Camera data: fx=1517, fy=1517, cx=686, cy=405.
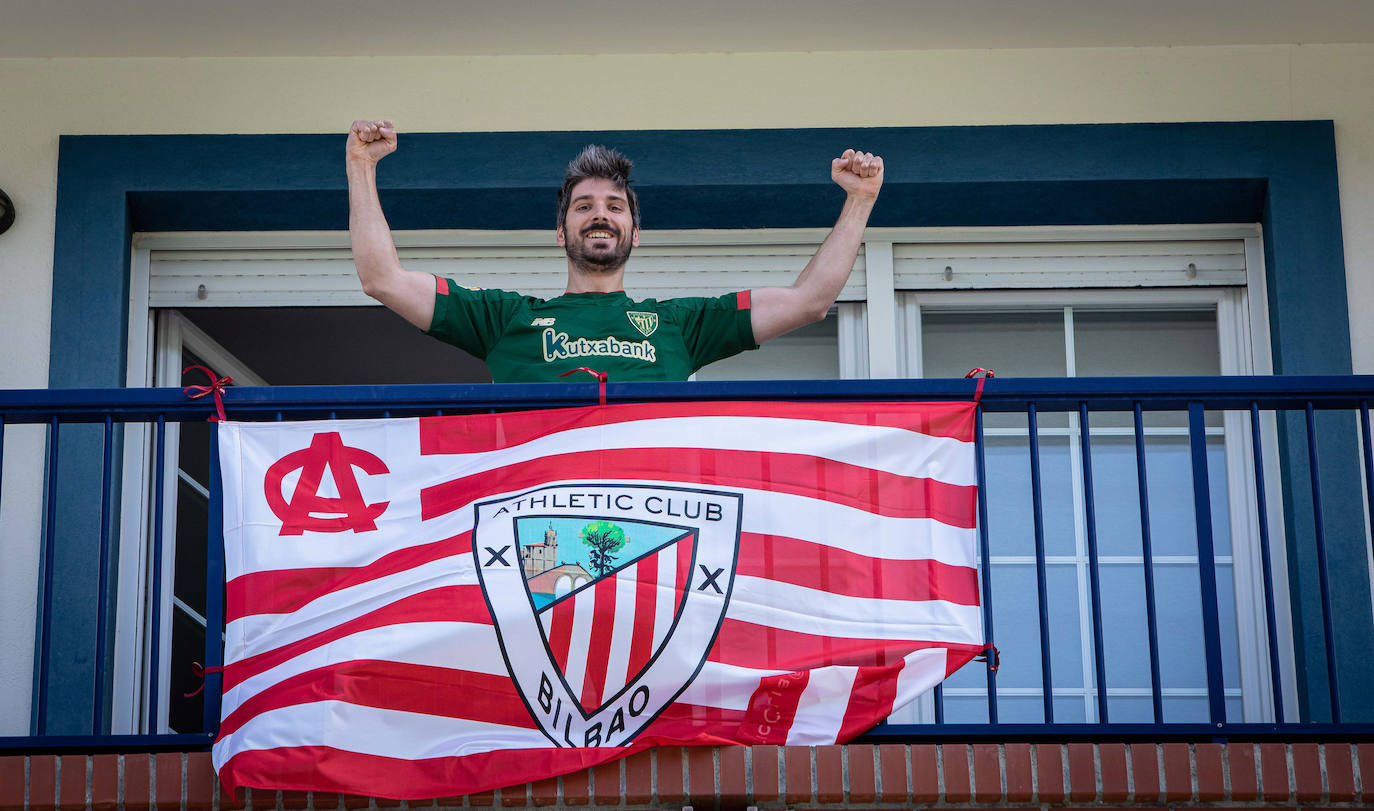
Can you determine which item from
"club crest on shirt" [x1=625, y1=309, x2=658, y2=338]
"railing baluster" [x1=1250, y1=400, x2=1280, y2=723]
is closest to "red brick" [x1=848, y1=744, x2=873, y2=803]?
"railing baluster" [x1=1250, y1=400, x2=1280, y2=723]

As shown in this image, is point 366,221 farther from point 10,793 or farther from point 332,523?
point 10,793

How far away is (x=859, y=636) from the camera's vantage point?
371cm

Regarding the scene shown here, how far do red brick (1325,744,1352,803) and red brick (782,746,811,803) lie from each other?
1242 millimetres

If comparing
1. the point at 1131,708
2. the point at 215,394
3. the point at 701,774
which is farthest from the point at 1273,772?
the point at 215,394

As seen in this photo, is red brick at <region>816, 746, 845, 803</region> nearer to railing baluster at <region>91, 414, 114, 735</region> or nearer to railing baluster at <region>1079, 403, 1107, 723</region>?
railing baluster at <region>1079, 403, 1107, 723</region>

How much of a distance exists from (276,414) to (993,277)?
3113 mm

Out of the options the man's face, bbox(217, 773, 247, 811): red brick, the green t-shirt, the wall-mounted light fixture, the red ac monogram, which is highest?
the wall-mounted light fixture

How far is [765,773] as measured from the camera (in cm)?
358

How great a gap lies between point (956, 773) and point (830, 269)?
1.48 m

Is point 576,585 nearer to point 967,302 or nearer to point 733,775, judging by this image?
point 733,775

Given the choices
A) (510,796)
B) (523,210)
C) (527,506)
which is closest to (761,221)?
(523,210)

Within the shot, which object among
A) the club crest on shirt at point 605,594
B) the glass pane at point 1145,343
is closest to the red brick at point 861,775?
the club crest on shirt at point 605,594

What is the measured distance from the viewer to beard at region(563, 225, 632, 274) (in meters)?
4.48

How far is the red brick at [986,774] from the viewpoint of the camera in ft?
11.8
